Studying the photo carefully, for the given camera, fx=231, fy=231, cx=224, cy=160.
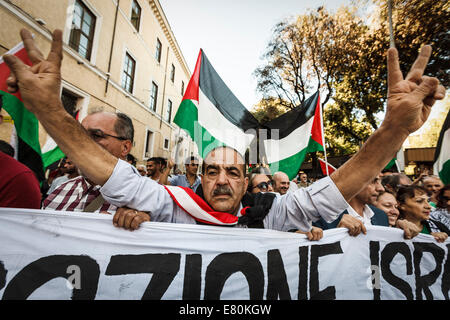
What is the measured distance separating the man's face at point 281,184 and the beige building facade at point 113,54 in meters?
1.78

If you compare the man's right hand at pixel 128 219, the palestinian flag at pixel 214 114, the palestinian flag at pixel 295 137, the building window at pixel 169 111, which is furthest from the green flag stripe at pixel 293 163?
the building window at pixel 169 111

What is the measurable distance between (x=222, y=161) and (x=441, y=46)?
560 inches

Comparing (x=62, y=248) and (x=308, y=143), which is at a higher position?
(x=308, y=143)

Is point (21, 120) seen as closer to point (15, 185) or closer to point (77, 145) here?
point (15, 185)

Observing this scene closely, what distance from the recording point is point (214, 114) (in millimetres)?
3695

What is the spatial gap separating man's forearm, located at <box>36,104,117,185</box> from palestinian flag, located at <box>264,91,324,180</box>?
2.83 m

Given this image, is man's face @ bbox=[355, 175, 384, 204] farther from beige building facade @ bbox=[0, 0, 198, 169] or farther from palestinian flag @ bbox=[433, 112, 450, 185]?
beige building facade @ bbox=[0, 0, 198, 169]

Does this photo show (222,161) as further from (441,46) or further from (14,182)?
(441,46)

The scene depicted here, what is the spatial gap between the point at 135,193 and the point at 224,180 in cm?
68

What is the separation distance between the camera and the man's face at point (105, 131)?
1762 mm

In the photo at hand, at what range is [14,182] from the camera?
4.67 feet

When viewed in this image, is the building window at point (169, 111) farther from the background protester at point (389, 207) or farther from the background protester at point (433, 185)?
the background protester at point (389, 207)

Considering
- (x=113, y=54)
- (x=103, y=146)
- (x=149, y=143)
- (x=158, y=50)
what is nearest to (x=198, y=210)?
(x=103, y=146)
